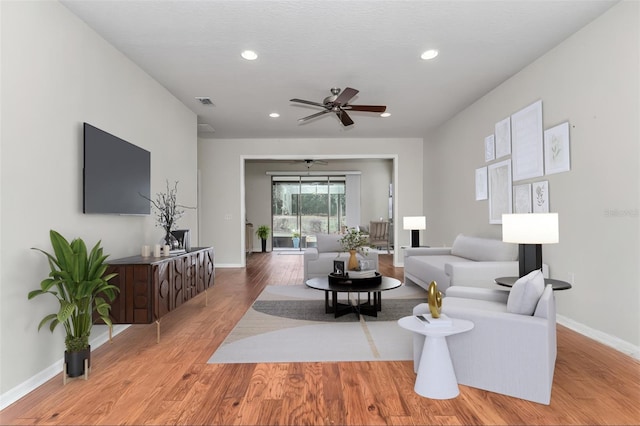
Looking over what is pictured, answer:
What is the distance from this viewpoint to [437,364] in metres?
2.21

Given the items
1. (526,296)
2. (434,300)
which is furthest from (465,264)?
(434,300)

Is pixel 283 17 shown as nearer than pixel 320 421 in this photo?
No

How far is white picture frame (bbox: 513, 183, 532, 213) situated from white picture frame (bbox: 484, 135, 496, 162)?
0.67 metres

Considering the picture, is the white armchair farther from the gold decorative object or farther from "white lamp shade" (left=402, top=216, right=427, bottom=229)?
"white lamp shade" (left=402, top=216, right=427, bottom=229)

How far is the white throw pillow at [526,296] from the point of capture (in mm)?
2229

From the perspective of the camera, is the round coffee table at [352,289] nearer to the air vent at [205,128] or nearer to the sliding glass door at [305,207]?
the air vent at [205,128]

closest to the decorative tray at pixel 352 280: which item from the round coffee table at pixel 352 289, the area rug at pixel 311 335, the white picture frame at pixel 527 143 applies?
the round coffee table at pixel 352 289

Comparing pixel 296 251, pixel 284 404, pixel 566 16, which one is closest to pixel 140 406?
pixel 284 404

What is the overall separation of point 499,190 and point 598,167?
1561 mm

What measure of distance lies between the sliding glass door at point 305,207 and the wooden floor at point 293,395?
851cm

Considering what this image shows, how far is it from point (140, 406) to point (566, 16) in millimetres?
4190

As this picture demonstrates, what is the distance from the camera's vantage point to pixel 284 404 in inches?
83.6

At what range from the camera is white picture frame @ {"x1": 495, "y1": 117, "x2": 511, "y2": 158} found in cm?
448

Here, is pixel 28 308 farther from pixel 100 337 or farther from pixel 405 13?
pixel 405 13
